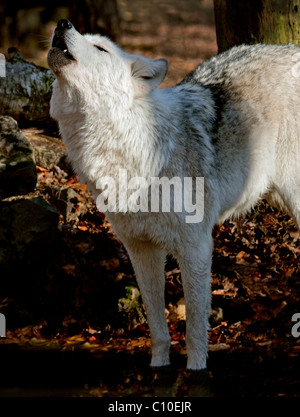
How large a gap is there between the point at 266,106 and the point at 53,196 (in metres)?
3.23

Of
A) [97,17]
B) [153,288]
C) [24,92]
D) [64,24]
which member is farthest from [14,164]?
[97,17]

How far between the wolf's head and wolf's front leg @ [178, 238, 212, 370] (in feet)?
4.40

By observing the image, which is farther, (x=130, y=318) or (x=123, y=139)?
(x=130, y=318)

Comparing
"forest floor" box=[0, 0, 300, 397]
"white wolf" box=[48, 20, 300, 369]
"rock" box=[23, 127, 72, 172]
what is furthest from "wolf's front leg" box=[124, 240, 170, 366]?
"rock" box=[23, 127, 72, 172]

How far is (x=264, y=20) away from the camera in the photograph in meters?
7.20

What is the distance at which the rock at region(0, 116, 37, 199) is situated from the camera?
723cm

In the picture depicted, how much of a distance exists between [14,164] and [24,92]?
2.34 meters

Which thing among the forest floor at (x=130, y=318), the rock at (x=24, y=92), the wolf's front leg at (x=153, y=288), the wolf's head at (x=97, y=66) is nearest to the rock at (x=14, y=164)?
the forest floor at (x=130, y=318)

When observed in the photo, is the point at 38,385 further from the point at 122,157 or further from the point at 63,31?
the point at 63,31

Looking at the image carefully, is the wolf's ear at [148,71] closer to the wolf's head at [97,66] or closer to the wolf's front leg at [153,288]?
the wolf's head at [97,66]

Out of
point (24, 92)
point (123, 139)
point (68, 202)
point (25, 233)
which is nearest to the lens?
point (123, 139)

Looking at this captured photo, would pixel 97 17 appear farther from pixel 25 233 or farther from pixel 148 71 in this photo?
pixel 148 71

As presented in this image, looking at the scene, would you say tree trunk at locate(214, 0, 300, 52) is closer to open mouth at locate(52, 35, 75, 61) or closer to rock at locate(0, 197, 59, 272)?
rock at locate(0, 197, 59, 272)

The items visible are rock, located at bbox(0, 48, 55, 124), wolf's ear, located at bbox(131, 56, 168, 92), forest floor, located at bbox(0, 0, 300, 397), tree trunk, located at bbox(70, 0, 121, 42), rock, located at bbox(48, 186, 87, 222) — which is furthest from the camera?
tree trunk, located at bbox(70, 0, 121, 42)
